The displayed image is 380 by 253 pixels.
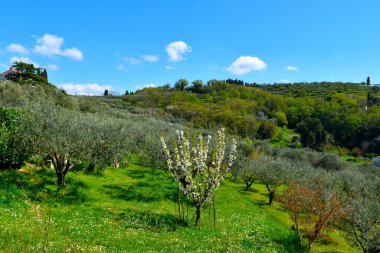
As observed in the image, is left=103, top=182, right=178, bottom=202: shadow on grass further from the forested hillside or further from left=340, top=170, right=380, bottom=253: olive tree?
left=340, top=170, right=380, bottom=253: olive tree

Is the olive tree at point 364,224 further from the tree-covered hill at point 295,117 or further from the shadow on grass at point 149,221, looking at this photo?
the tree-covered hill at point 295,117

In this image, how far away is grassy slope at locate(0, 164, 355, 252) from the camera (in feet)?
47.8

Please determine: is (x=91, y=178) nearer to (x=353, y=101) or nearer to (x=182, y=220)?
(x=182, y=220)

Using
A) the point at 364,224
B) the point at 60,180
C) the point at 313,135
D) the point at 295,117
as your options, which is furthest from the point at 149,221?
the point at 295,117

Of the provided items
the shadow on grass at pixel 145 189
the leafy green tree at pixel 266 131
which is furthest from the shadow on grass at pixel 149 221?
the leafy green tree at pixel 266 131

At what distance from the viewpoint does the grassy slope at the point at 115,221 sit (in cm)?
1455

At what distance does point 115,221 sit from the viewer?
64.0 feet

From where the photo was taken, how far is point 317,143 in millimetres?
127875

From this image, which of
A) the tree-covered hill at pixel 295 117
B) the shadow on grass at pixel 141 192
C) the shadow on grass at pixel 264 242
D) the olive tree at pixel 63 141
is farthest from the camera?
the tree-covered hill at pixel 295 117

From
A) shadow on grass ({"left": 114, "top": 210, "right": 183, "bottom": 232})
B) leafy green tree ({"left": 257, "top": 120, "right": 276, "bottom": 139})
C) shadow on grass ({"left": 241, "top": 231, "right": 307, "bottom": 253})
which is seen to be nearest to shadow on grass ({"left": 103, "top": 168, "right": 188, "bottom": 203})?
shadow on grass ({"left": 114, "top": 210, "right": 183, "bottom": 232})

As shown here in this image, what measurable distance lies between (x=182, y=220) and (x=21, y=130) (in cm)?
1453

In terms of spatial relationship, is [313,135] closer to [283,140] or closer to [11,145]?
[283,140]

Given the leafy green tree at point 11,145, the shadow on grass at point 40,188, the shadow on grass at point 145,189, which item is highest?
the leafy green tree at point 11,145

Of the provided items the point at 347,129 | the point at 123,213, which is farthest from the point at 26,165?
the point at 347,129
